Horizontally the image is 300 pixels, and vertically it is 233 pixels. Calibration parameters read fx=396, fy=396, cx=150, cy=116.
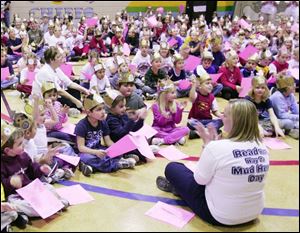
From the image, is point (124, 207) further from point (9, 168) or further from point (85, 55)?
point (85, 55)

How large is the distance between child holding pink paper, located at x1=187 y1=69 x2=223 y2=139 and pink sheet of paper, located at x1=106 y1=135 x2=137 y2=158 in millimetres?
1023

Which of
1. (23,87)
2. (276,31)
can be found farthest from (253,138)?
(276,31)

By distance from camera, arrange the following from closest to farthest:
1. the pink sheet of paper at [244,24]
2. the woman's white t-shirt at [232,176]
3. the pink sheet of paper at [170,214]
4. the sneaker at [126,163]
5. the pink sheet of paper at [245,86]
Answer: the woman's white t-shirt at [232,176] < the pink sheet of paper at [170,214] < the sneaker at [126,163] < the pink sheet of paper at [245,86] < the pink sheet of paper at [244,24]

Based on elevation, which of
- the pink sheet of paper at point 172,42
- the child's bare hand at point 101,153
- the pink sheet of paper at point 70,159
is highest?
the pink sheet of paper at point 172,42

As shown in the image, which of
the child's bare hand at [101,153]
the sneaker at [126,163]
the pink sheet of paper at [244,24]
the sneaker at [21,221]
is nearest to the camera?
the sneaker at [21,221]

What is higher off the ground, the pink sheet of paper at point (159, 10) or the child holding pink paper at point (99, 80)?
the pink sheet of paper at point (159, 10)

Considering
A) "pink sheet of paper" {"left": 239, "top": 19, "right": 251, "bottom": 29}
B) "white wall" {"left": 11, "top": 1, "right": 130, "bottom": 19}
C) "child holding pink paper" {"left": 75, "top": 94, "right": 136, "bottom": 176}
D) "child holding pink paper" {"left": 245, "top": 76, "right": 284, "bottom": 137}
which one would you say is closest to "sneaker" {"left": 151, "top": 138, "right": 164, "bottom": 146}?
"child holding pink paper" {"left": 75, "top": 94, "right": 136, "bottom": 176}

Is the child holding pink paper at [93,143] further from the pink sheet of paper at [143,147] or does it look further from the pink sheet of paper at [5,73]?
the pink sheet of paper at [5,73]

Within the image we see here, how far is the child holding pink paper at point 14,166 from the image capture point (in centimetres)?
228

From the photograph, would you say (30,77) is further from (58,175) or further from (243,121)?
(243,121)

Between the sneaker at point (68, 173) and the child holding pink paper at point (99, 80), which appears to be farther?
the child holding pink paper at point (99, 80)

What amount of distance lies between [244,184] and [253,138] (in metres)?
0.25

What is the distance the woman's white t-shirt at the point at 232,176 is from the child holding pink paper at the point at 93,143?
3.12ft

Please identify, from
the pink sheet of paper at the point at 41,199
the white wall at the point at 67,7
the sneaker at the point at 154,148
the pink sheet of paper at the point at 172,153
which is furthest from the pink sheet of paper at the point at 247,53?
the white wall at the point at 67,7
